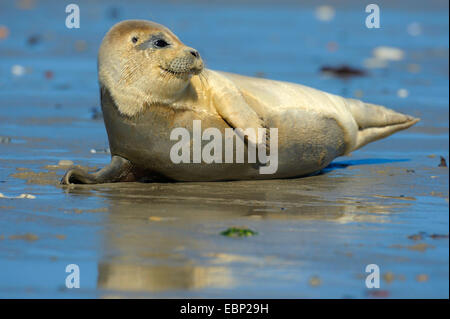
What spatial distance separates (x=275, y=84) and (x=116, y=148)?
1458 millimetres

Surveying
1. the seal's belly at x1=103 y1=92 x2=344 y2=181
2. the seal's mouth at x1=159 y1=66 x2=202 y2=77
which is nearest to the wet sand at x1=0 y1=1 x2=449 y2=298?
the seal's belly at x1=103 y1=92 x2=344 y2=181

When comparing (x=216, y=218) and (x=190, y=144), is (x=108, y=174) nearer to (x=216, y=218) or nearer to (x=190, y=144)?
(x=190, y=144)

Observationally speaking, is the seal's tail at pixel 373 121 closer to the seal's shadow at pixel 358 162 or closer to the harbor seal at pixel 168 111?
the seal's shadow at pixel 358 162

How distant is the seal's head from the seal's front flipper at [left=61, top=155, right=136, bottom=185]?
407 millimetres

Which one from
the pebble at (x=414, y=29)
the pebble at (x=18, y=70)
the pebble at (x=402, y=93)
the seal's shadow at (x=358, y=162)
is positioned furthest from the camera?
the pebble at (x=414, y=29)

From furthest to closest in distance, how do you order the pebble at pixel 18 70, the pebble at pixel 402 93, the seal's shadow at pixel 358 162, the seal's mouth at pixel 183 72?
the pebble at pixel 18 70
the pebble at pixel 402 93
the seal's shadow at pixel 358 162
the seal's mouth at pixel 183 72

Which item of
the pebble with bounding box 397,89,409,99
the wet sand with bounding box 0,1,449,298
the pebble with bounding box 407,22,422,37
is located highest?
the pebble with bounding box 407,22,422,37

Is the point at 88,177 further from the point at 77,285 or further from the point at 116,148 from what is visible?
the point at 77,285

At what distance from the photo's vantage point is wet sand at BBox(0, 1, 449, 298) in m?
4.81

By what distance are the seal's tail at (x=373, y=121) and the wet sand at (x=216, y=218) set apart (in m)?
0.23

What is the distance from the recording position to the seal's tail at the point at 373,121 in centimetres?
845

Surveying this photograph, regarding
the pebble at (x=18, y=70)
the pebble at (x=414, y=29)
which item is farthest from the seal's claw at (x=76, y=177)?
the pebble at (x=414, y=29)

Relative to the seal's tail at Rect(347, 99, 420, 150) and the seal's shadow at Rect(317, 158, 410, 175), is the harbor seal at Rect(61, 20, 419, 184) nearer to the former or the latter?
the seal's shadow at Rect(317, 158, 410, 175)
